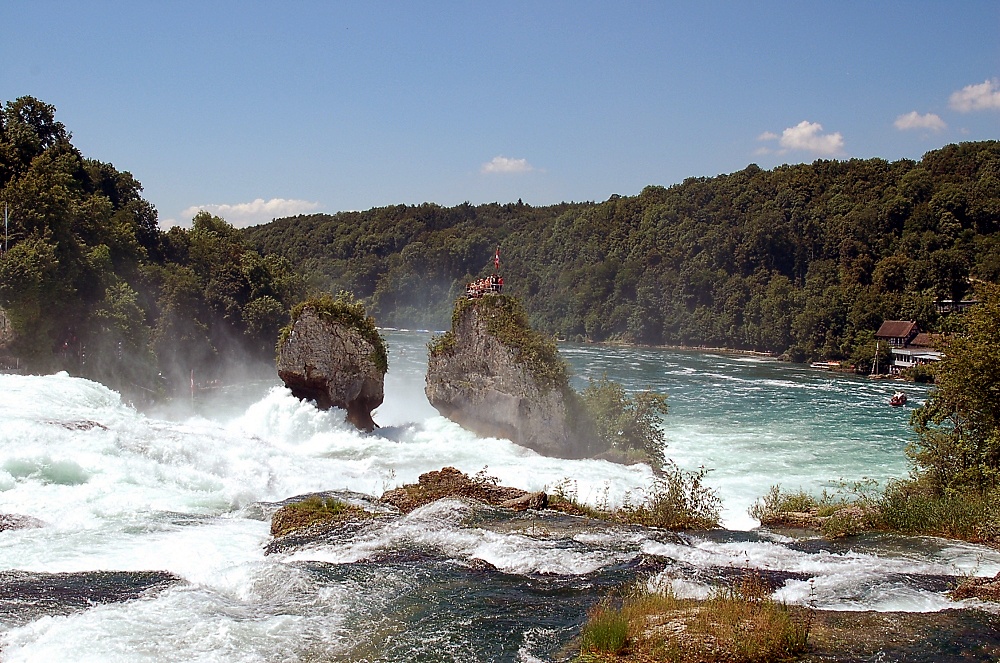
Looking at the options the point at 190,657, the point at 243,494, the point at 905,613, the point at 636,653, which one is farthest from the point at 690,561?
the point at 243,494

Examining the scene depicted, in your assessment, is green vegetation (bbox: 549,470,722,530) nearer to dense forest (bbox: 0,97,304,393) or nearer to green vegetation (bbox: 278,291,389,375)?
green vegetation (bbox: 278,291,389,375)

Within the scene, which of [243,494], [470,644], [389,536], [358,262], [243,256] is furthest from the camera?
[358,262]

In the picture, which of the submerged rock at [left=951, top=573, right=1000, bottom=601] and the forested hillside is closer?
the submerged rock at [left=951, top=573, right=1000, bottom=601]

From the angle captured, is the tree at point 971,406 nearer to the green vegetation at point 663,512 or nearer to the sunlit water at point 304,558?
the sunlit water at point 304,558

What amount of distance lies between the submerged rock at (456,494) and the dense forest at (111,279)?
88.4ft

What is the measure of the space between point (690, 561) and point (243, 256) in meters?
59.7

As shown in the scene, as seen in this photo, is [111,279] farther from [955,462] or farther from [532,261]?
[532,261]

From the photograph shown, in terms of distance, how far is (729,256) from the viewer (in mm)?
118125

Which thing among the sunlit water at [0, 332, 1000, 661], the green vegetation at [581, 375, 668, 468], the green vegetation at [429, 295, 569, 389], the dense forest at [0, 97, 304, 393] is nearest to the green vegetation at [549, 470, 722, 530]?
the sunlit water at [0, 332, 1000, 661]

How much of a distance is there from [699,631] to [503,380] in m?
19.3

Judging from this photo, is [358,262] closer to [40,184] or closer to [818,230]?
[818,230]

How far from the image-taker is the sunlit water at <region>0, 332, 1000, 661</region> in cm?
999

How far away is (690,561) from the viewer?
12.8 meters

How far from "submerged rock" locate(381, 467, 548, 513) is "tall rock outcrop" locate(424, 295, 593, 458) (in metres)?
9.75
